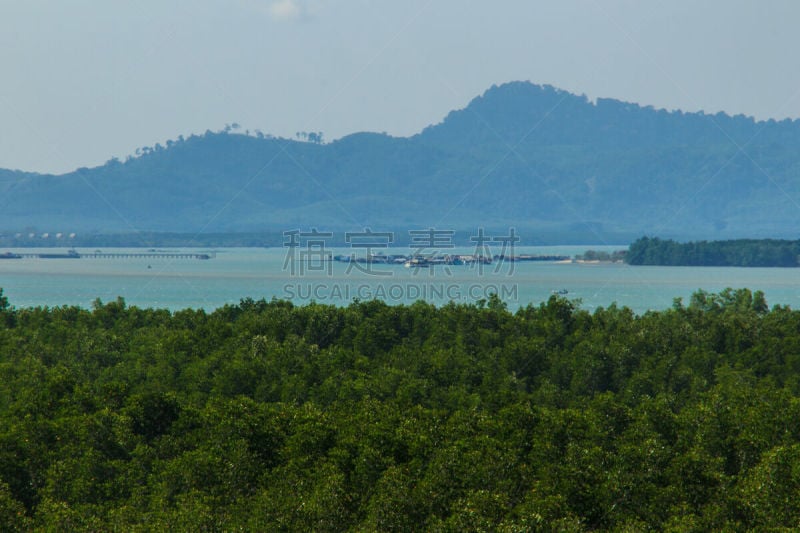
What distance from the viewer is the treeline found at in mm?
27234

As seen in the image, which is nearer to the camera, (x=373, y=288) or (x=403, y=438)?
(x=403, y=438)

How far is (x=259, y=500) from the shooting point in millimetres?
28234

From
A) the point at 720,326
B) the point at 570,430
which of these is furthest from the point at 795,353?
the point at 570,430

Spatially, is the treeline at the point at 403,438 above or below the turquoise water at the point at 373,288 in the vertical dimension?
above

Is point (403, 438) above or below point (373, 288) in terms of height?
above

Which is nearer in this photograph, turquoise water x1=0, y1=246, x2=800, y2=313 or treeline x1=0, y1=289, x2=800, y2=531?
treeline x1=0, y1=289, x2=800, y2=531

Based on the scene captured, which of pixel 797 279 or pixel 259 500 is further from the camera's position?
pixel 797 279

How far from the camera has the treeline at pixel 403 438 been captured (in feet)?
89.4

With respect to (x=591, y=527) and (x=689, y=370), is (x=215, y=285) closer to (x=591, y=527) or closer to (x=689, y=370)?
(x=689, y=370)

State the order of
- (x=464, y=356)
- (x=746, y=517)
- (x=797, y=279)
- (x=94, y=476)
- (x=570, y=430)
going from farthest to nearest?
(x=797, y=279) < (x=464, y=356) < (x=570, y=430) < (x=94, y=476) < (x=746, y=517)

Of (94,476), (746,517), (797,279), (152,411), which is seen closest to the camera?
(746,517)

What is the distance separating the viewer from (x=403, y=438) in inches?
1271

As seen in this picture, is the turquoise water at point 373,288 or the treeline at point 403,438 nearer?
the treeline at point 403,438

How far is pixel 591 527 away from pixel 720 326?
31860mm
